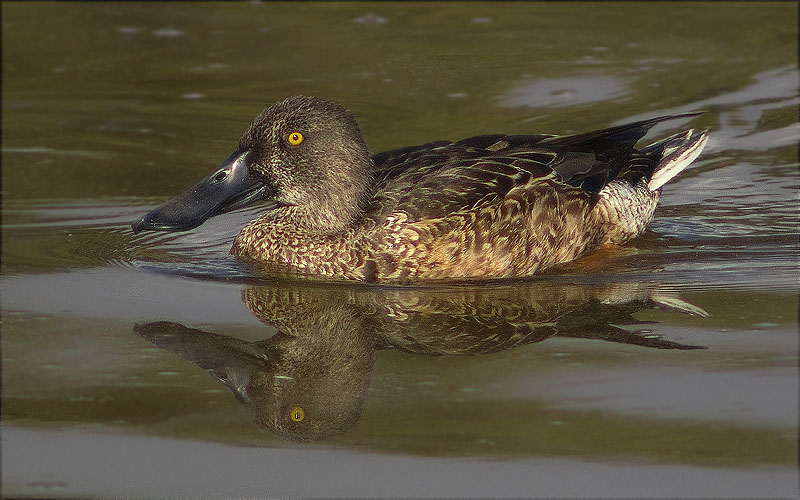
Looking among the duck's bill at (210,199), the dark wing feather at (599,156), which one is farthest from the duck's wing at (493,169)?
the duck's bill at (210,199)

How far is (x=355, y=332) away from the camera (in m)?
5.97

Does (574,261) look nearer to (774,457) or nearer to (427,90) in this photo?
(774,457)

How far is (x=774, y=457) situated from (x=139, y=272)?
12.5ft

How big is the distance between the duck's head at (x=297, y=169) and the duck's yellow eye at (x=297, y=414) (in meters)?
1.99

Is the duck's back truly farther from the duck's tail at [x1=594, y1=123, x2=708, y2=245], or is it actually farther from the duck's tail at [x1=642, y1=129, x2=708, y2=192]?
the duck's tail at [x1=642, y1=129, x2=708, y2=192]

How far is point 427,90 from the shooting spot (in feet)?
34.8

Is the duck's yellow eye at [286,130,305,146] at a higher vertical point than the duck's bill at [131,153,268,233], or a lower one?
higher

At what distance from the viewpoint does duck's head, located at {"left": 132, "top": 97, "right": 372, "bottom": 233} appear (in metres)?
6.94

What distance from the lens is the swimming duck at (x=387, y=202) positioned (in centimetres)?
677

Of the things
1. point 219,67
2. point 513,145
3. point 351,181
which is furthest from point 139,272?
point 219,67

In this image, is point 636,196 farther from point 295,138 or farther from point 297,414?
point 297,414

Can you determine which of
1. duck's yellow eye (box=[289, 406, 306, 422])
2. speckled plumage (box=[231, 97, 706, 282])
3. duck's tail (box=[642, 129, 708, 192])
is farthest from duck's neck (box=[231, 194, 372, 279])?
duck's tail (box=[642, 129, 708, 192])

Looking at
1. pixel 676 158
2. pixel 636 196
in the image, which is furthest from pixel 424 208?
pixel 676 158

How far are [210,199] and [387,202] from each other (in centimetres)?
100
